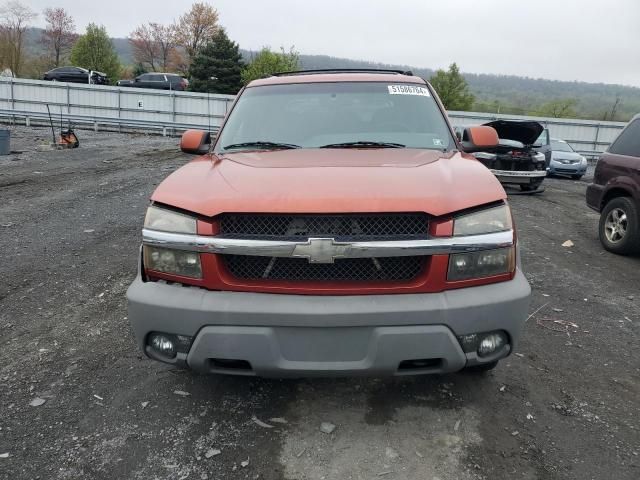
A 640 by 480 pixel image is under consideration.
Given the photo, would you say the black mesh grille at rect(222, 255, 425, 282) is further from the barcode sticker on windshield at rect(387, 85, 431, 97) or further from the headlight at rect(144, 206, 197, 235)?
the barcode sticker on windshield at rect(387, 85, 431, 97)

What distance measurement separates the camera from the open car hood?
11.1 meters

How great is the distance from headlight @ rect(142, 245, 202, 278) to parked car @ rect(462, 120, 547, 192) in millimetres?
9869

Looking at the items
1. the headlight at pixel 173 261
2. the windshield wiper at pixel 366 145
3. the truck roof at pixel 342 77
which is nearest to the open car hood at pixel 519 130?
the truck roof at pixel 342 77

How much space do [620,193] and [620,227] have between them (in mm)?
449

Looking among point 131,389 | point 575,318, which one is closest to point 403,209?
point 131,389

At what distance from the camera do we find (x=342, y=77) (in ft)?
13.5

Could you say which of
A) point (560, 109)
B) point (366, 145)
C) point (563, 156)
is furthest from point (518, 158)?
point (560, 109)

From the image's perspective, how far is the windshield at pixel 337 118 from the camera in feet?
11.6

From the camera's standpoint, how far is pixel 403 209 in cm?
234

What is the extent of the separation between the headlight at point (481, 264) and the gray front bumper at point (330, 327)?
81 mm

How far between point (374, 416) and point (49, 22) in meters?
71.2

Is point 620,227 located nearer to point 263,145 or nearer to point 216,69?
point 263,145

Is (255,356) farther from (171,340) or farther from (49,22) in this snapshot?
(49,22)

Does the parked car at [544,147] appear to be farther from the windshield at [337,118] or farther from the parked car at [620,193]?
the windshield at [337,118]
